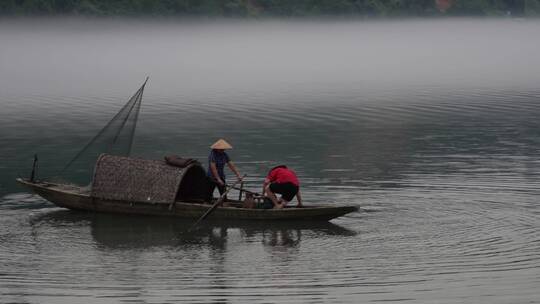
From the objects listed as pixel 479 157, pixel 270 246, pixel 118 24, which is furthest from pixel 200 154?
pixel 118 24

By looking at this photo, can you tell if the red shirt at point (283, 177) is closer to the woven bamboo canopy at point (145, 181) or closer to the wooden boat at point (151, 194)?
the wooden boat at point (151, 194)

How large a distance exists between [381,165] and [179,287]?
11.8 m

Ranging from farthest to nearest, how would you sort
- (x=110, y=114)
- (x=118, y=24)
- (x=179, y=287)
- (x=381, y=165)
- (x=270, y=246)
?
(x=118, y=24) → (x=110, y=114) → (x=381, y=165) → (x=270, y=246) → (x=179, y=287)

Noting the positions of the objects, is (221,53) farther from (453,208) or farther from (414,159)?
(453,208)

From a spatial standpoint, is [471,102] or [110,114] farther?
[471,102]

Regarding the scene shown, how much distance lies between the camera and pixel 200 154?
95.9 feet

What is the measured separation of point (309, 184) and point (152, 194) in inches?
194

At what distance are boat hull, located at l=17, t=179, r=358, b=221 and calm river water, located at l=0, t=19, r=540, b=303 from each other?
0.19m

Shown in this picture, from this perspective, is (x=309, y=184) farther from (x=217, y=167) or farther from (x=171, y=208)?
(x=171, y=208)

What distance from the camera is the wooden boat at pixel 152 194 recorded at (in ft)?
62.6

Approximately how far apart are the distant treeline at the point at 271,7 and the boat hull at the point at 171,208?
73508 mm

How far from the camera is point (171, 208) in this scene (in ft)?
63.7

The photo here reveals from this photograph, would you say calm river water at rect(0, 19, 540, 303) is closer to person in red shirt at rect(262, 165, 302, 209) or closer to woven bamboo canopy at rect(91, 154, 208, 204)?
woven bamboo canopy at rect(91, 154, 208, 204)

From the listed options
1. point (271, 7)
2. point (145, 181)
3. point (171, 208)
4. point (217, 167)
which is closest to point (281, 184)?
point (217, 167)
